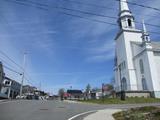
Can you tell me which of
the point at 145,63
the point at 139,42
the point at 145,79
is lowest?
the point at 145,79

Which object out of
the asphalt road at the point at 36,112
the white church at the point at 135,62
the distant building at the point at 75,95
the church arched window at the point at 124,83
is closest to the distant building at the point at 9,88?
the distant building at the point at 75,95

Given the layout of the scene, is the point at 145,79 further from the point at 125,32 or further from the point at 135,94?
the point at 125,32

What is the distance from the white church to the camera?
5146 cm

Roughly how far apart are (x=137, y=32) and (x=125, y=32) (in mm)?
4233

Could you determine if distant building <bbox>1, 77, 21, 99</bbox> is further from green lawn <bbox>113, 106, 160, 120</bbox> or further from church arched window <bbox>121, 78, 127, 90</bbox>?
green lawn <bbox>113, 106, 160, 120</bbox>

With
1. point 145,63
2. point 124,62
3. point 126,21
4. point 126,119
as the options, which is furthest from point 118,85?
point 126,119

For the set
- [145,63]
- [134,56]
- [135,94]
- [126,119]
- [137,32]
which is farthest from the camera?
[137,32]

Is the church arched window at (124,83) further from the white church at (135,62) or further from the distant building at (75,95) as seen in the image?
the distant building at (75,95)

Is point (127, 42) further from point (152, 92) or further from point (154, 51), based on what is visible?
point (152, 92)

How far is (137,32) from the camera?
63.8 metres

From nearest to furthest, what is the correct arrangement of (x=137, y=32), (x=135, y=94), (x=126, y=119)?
(x=126, y=119) < (x=135, y=94) < (x=137, y=32)

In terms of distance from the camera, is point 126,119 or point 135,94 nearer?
point 126,119

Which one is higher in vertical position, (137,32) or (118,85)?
(137,32)

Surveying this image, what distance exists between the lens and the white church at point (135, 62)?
5146 cm
